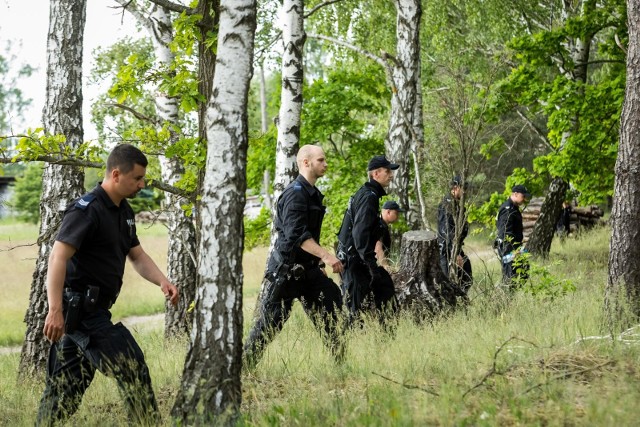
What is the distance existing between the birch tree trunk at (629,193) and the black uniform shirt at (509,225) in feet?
10.6

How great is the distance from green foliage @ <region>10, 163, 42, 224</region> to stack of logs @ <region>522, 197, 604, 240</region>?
33777mm

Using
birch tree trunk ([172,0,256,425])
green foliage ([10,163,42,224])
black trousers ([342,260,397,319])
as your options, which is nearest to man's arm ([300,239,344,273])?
birch tree trunk ([172,0,256,425])

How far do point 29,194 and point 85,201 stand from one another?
47432 millimetres

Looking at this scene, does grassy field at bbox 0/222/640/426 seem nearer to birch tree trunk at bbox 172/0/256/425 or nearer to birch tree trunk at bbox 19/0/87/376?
birch tree trunk at bbox 172/0/256/425

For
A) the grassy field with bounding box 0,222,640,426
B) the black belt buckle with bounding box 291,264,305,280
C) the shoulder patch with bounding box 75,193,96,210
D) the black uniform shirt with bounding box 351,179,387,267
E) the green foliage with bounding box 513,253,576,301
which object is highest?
the shoulder patch with bounding box 75,193,96,210

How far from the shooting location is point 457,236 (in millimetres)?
10289

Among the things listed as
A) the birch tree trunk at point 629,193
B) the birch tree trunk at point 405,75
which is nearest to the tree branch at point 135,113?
the birch tree trunk at point 629,193

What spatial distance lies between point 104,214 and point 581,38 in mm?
12856

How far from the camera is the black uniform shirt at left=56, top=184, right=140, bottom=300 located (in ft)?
16.4

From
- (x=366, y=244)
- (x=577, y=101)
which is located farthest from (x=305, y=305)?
(x=577, y=101)

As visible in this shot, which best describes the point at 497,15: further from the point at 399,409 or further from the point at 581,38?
the point at 399,409

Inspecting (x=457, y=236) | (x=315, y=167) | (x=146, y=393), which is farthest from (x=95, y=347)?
(x=457, y=236)

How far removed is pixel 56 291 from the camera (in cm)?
480

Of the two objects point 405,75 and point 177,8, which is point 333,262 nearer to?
point 177,8
